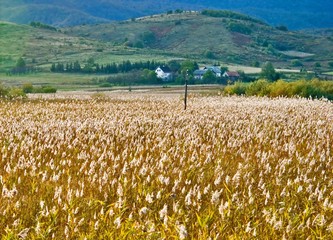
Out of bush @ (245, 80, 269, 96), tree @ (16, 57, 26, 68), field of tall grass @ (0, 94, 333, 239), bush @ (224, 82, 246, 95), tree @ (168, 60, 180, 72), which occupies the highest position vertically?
field of tall grass @ (0, 94, 333, 239)

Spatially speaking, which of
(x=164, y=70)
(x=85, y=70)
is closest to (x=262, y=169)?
(x=164, y=70)

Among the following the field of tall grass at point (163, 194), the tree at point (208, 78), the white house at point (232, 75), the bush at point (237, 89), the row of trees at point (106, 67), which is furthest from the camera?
the row of trees at point (106, 67)

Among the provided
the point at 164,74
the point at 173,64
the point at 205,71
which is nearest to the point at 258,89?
the point at 164,74

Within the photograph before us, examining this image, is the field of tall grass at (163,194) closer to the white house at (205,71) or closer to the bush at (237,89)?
the bush at (237,89)

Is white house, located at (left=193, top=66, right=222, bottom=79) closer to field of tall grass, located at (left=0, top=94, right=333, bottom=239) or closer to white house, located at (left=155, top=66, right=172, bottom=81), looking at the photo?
white house, located at (left=155, top=66, right=172, bottom=81)

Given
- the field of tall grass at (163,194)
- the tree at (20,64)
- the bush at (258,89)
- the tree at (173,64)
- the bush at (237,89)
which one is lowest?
the tree at (20,64)

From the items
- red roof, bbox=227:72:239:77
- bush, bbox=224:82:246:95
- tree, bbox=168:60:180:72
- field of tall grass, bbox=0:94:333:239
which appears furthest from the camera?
tree, bbox=168:60:180:72

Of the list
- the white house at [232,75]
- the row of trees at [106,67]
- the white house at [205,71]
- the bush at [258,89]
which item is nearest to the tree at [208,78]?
the white house at [205,71]

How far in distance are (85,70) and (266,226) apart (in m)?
167

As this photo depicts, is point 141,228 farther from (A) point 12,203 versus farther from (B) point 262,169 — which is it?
(B) point 262,169

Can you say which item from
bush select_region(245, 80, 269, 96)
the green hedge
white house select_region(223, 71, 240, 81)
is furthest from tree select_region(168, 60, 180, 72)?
bush select_region(245, 80, 269, 96)

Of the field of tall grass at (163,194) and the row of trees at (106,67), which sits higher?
the field of tall grass at (163,194)

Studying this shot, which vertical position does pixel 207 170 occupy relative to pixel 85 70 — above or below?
above

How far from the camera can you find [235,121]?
17.8 m
